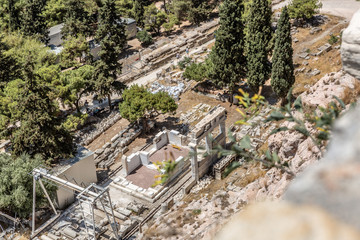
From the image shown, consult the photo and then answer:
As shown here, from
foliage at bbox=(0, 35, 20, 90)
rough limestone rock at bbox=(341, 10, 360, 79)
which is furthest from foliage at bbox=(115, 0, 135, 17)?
rough limestone rock at bbox=(341, 10, 360, 79)

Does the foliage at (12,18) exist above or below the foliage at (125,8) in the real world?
above

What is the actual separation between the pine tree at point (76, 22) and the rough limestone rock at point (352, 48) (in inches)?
2218

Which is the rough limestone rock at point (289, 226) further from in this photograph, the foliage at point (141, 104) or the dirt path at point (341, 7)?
the dirt path at point (341, 7)

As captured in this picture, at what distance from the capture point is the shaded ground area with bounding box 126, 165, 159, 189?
3562 centimetres

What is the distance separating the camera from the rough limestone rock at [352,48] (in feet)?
42.8

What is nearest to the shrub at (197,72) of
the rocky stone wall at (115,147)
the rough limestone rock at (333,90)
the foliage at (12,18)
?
the rocky stone wall at (115,147)

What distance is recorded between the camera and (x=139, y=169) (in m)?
37.5

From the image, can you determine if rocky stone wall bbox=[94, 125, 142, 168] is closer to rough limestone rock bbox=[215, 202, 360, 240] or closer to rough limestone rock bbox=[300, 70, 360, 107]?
rough limestone rock bbox=[300, 70, 360, 107]

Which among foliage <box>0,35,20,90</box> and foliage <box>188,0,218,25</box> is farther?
foliage <box>188,0,218,25</box>

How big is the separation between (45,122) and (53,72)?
12.2 metres

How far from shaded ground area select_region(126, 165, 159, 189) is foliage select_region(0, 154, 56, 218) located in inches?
278

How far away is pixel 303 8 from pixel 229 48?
19.2 m

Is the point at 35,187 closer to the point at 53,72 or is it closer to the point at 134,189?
the point at 134,189

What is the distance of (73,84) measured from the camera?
1781 inches
